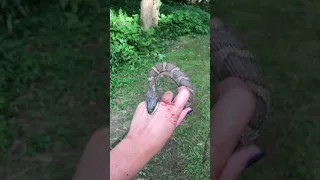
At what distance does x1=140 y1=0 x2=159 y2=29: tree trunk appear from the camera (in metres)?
1.75

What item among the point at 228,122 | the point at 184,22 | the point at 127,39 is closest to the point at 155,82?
the point at 228,122

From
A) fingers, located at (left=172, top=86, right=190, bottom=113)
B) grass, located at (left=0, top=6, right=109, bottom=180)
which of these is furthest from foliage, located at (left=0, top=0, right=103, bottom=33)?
fingers, located at (left=172, top=86, right=190, bottom=113)

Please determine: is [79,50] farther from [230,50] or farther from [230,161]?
[230,161]

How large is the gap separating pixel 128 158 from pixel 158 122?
108 millimetres

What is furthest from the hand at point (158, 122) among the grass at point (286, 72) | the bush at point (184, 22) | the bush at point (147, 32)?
the bush at point (184, 22)

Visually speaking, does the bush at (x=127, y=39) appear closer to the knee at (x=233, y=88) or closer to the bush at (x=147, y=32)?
the bush at (x=147, y=32)

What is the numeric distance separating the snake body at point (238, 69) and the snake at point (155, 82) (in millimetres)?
91

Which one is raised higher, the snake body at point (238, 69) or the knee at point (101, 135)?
the snake body at point (238, 69)

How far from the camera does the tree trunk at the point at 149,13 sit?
5.73ft

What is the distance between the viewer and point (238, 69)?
1076mm

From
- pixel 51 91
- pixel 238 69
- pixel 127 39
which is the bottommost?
pixel 51 91

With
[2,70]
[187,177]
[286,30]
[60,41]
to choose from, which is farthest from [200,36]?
[2,70]

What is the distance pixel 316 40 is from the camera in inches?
60.2

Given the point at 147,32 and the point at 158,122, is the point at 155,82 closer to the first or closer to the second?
the point at 158,122
